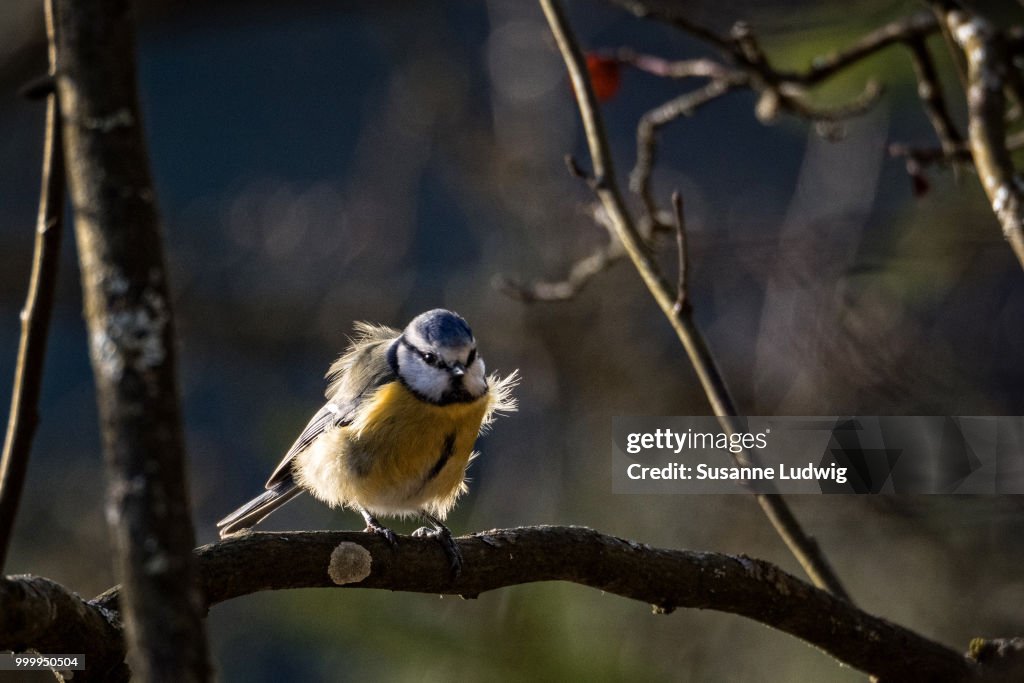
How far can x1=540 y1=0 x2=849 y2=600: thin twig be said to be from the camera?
1.47 m

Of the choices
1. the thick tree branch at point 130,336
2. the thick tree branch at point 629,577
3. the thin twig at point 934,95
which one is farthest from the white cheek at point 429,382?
the thick tree branch at point 130,336

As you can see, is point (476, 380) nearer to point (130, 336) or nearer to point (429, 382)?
point (429, 382)

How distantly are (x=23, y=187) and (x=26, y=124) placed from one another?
0.27 m

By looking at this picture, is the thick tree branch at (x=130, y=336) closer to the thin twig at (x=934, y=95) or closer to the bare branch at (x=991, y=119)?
the bare branch at (x=991, y=119)

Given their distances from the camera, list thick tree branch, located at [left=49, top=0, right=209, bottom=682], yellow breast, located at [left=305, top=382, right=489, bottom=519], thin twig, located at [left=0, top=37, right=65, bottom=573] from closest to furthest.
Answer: thick tree branch, located at [left=49, top=0, right=209, bottom=682] → thin twig, located at [left=0, top=37, right=65, bottom=573] → yellow breast, located at [left=305, top=382, right=489, bottom=519]

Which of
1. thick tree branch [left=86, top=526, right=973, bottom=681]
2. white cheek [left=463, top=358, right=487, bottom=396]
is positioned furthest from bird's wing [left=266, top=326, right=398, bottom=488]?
thick tree branch [left=86, top=526, right=973, bottom=681]

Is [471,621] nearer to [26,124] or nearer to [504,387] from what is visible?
[504,387]

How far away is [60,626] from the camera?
0.93 metres

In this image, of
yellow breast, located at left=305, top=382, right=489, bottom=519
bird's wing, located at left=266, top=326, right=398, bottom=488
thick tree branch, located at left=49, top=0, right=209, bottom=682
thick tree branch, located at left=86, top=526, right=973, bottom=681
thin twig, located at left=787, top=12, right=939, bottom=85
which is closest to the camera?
thick tree branch, located at left=49, top=0, right=209, bottom=682

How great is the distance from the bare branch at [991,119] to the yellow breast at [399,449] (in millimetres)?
900

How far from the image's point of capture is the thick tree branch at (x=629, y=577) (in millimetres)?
1176

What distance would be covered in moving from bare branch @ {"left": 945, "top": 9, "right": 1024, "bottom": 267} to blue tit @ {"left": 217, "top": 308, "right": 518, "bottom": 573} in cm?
87

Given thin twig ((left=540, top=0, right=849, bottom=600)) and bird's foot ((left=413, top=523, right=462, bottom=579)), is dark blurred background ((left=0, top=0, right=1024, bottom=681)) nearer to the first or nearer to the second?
thin twig ((left=540, top=0, right=849, bottom=600))

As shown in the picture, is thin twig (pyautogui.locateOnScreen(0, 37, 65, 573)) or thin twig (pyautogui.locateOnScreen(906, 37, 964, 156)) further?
thin twig (pyautogui.locateOnScreen(906, 37, 964, 156))
